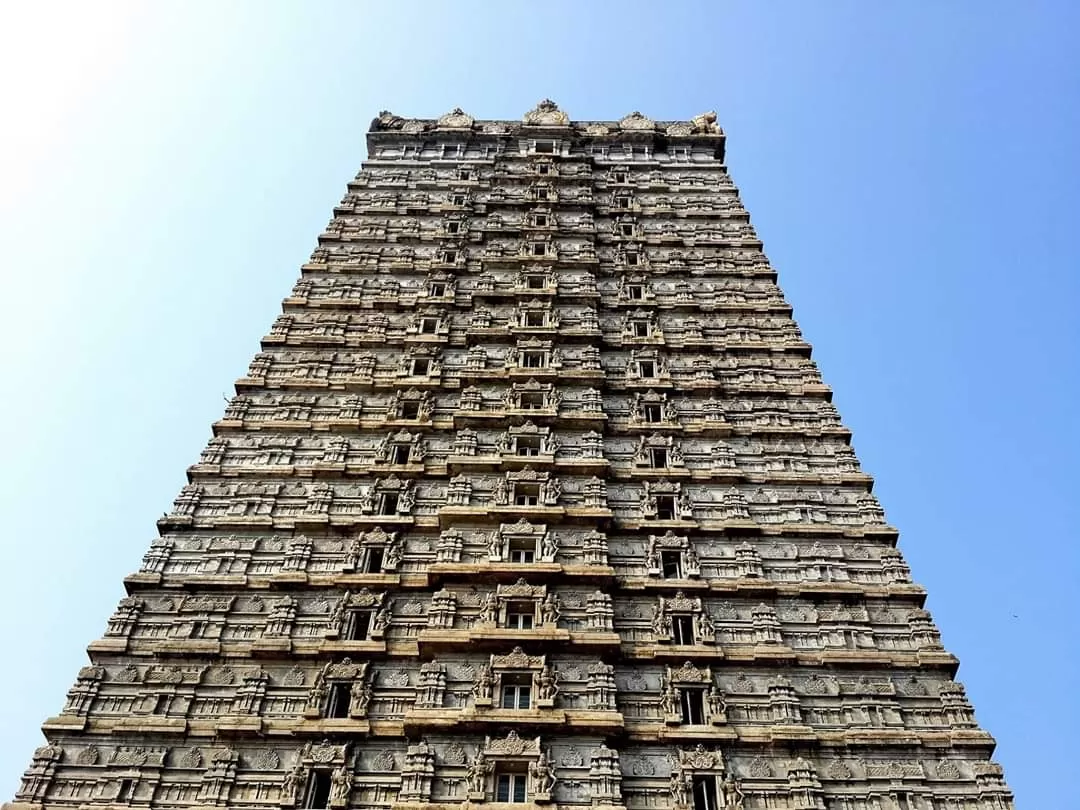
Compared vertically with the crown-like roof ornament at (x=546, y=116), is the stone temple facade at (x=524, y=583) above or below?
below

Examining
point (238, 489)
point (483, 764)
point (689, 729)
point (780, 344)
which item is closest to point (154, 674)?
point (238, 489)

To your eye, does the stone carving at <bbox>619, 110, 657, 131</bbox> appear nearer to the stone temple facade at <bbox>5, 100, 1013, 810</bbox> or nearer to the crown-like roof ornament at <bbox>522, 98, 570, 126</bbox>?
the crown-like roof ornament at <bbox>522, 98, 570, 126</bbox>

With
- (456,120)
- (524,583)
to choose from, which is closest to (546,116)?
(456,120)

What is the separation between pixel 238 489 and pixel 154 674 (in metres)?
5.61

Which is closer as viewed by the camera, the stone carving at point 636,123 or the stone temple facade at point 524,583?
the stone temple facade at point 524,583

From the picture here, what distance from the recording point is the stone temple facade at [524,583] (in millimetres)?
19734

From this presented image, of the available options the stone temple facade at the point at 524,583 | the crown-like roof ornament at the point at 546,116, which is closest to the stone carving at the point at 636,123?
the crown-like roof ornament at the point at 546,116

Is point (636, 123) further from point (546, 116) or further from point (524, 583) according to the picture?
point (524, 583)

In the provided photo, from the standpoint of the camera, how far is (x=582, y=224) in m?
36.7

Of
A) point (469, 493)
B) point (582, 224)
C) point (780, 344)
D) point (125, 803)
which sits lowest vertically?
point (125, 803)

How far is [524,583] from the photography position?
2267cm

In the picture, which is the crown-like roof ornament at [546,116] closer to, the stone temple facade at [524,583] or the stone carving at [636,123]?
the stone carving at [636,123]

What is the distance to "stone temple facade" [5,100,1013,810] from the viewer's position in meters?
19.7

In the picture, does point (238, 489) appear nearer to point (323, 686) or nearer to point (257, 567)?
point (257, 567)
